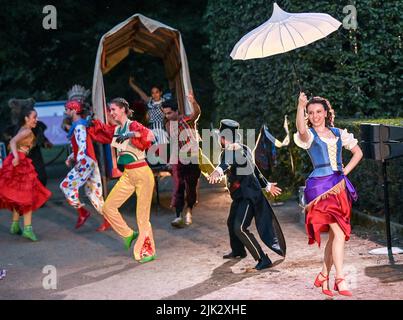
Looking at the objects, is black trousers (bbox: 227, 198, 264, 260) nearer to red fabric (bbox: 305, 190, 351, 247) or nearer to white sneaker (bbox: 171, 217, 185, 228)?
red fabric (bbox: 305, 190, 351, 247)

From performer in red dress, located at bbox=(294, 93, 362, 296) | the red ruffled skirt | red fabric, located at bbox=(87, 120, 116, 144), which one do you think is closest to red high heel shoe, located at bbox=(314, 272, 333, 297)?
performer in red dress, located at bbox=(294, 93, 362, 296)

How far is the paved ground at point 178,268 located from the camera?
710 cm

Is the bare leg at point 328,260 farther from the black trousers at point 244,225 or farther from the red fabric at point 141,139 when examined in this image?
the red fabric at point 141,139

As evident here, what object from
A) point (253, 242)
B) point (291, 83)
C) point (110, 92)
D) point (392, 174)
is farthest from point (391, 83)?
point (110, 92)

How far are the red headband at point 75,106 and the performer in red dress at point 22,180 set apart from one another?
0.56 meters

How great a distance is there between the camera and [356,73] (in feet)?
38.2

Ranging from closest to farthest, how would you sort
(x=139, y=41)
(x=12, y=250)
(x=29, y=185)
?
(x=12, y=250), (x=29, y=185), (x=139, y=41)

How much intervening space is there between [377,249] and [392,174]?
122 cm

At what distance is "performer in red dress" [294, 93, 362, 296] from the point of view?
6.83 meters

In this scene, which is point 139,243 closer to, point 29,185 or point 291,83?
point 29,185

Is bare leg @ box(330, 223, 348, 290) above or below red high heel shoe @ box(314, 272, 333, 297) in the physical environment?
above

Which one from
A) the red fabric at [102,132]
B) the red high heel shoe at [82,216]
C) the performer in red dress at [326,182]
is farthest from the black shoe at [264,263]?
the red high heel shoe at [82,216]

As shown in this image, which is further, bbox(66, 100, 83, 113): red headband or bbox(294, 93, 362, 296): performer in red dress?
bbox(66, 100, 83, 113): red headband

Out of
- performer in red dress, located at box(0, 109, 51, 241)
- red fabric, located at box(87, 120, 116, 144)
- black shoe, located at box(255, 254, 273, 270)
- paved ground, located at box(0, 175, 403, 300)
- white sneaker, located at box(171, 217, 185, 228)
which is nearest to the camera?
paved ground, located at box(0, 175, 403, 300)
